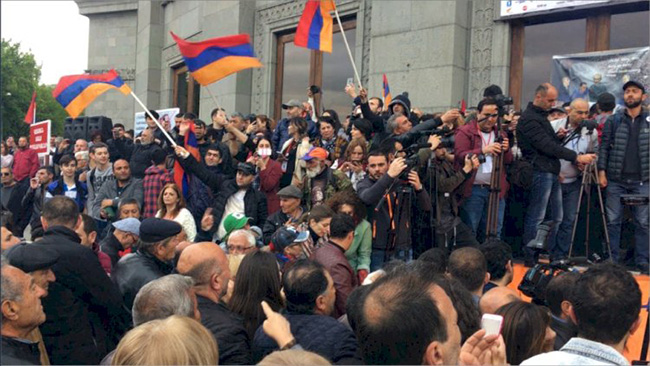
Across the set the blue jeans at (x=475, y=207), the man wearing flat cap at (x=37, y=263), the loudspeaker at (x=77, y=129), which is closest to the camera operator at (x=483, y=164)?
the blue jeans at (x=475, y=207)

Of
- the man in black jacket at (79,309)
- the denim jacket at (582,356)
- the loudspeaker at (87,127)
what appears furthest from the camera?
the loudspeaker at (87,127)

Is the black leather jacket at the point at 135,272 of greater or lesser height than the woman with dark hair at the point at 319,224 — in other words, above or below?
below

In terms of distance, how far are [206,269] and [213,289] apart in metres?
0.12

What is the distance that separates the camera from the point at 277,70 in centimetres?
1667

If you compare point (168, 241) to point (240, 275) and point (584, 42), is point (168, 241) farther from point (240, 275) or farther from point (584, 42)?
point (584, 42)

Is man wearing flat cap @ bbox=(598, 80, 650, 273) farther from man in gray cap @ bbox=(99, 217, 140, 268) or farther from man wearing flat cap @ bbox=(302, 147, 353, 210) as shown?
man in gray cap @ bbox=(99, 217, 140, 268)

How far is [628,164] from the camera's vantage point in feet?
22.3

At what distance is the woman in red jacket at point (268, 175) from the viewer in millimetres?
7762

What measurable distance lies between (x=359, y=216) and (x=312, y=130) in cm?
388

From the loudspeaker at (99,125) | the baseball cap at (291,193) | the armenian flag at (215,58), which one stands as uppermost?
the armenian flag at (215,58)

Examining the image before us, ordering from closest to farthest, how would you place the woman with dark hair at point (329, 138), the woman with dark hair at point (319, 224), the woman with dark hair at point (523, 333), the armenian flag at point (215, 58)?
the woman with dark hair at point (523, 333) → the woman with dark hair at point (319, 224) → the woman with dark hair at point (329, 138) → the armenian flag at point (215, 58)

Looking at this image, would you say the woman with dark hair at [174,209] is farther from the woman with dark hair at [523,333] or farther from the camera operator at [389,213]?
the woman with dark hair at [523,333]

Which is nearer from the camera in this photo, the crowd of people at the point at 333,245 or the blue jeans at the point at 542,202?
the crowd of people at the point at 333,245

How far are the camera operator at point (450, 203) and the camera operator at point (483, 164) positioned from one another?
289mm
